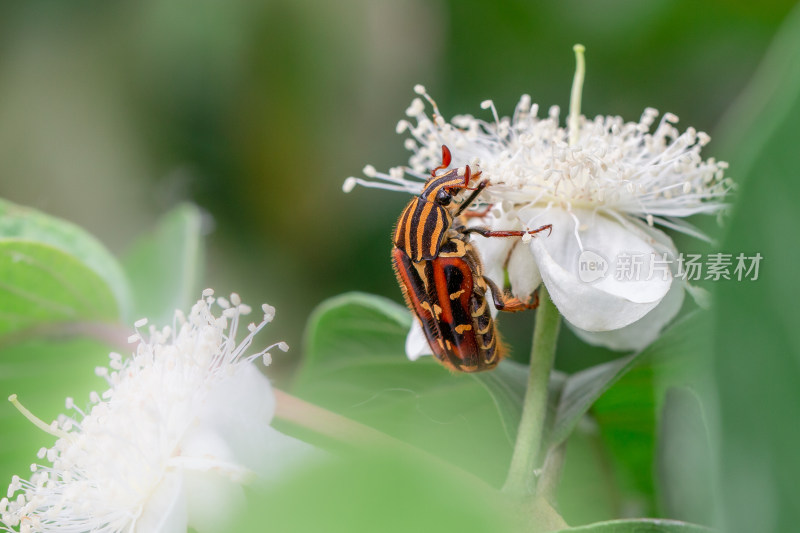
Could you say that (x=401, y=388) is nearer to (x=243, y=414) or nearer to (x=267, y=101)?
(x=243, y=414)

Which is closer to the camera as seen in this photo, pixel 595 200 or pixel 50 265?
pixel 595 200

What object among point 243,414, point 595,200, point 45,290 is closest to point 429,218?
point 595,200

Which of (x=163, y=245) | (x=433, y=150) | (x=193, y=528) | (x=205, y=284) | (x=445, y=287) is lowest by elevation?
(x=193, y=528)

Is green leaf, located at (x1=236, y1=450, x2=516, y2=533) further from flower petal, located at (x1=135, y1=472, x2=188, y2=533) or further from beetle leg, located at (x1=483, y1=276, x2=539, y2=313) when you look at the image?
beetle leg, located at (x1=483, y1=276, x2=539, y2=313)

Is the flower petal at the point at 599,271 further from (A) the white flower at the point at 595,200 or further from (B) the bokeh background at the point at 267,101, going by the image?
(B) the bokeh background at the point at 267,101

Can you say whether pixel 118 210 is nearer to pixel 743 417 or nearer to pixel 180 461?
pixel 180 461

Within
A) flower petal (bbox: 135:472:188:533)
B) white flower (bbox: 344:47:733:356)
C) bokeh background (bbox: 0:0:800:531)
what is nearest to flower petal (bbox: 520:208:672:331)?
white flower (bbox: 344:47:733:356)

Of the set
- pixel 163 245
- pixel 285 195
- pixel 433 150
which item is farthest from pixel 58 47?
pixel 433 150
